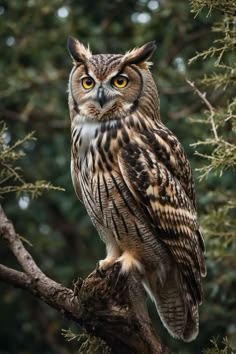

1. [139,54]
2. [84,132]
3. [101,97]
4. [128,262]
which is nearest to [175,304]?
[128,262]

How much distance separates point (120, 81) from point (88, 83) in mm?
183

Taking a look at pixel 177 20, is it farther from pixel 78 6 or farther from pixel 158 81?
pixel 78 6

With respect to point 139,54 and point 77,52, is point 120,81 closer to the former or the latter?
point 139,54

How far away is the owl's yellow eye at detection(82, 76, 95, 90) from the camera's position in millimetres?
4809

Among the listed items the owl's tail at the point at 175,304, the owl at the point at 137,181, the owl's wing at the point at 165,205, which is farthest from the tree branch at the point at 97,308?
the owl's tail at the point at 175,304

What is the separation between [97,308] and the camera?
4055mm

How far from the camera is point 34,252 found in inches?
309

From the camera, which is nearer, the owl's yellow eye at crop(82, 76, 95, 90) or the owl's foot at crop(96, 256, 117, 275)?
the owl's foot at crop(96, 256, 117, 275)

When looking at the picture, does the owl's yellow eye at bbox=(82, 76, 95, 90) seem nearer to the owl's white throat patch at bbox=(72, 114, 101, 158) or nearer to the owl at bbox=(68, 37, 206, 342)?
the owl at bbox=(68, 37, 206, 342)

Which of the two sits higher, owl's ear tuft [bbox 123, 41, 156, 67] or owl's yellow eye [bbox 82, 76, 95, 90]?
owl's ear tuft [bbox 123, 41, 156, 67]

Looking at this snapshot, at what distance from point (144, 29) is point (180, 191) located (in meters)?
2.62

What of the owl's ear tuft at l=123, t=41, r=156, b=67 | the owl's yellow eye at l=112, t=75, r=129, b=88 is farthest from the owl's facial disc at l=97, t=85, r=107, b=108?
the owl's ear tuft at l=123, t=41, r=156, b=67

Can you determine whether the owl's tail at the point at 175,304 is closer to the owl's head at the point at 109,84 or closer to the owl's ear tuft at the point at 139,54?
the owl's head at the point at 109,84

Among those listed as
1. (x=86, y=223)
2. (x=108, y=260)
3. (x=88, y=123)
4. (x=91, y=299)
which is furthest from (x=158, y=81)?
(x=91, y=299)
